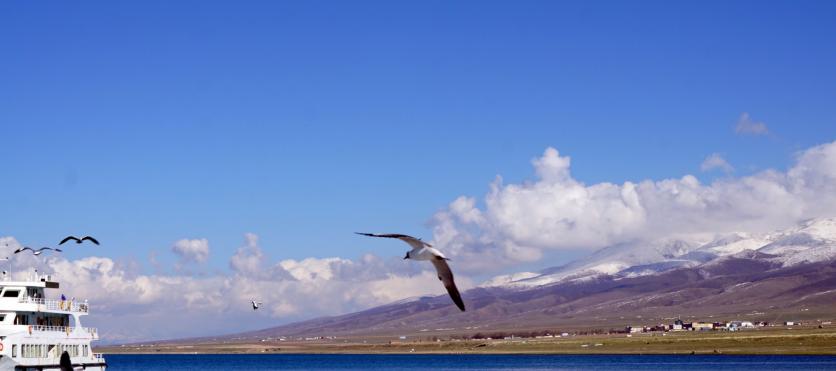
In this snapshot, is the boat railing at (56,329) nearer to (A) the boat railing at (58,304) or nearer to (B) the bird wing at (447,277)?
(A) the boat railing at (58,304)

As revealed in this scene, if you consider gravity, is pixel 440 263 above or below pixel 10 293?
below

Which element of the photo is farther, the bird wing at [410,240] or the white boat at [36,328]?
the white boat at [36,328]

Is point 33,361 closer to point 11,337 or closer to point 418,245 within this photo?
point 11,337

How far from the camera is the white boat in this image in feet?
295

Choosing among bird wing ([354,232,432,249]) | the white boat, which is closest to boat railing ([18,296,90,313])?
the white boat

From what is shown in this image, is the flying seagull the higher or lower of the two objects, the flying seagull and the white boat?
the lower

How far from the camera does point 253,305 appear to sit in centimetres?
11912

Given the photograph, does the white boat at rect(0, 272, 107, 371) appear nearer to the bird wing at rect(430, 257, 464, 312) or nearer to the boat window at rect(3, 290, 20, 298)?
the boat window at rect(3, 290, 20, 298)

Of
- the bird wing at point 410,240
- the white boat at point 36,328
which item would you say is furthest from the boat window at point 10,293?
the bird wing at point 410,240

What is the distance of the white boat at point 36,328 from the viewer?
8981cm

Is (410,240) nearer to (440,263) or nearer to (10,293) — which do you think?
(440,263)

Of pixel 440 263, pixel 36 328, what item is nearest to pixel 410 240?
pixel 440 263

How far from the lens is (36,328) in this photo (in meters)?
92.5

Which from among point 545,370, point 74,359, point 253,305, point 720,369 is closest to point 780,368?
point 720,369
